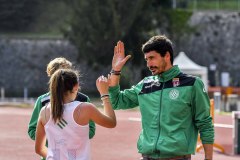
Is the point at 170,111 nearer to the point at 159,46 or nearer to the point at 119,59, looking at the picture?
the point at 159,46

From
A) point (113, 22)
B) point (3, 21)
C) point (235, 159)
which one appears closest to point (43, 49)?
point (3, 21)

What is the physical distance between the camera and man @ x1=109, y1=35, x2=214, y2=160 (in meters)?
6.09

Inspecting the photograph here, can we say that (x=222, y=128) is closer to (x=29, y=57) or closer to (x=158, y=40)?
(x=158, y=40)

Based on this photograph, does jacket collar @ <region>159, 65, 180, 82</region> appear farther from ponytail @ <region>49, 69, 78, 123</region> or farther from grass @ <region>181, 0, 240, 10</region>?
grass @ <region>181, 0, 240, 10</region>

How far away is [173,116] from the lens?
6113mm

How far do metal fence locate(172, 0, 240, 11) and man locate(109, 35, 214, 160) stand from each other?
4980 cm

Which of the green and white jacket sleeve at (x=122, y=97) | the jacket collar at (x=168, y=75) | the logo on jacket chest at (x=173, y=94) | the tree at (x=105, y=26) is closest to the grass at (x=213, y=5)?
the tree at (x=105, y=26)

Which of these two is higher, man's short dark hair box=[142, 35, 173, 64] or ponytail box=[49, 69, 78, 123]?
man's short dark hair box=[142, 35, 173, 64]

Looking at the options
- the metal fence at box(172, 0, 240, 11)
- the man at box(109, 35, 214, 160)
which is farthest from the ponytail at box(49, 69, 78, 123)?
the metal fence at box(172, 0, 240, 11)

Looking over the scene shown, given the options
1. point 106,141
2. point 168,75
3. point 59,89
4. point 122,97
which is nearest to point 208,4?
point 106,141

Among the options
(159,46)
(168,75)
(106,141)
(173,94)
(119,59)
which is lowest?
(106,141)

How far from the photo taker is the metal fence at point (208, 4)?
5666 cm

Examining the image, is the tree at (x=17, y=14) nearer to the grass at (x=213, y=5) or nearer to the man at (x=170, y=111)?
the grass at (x=213, y=5)

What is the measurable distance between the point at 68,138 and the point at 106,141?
12.7 m
